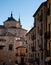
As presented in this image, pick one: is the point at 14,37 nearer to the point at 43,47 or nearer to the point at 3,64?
the point at 3,64

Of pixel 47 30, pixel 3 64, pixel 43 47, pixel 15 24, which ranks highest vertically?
pixel 15 24

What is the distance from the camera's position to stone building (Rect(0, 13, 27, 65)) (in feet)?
224

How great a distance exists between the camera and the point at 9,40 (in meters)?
71.4

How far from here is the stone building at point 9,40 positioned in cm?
6831

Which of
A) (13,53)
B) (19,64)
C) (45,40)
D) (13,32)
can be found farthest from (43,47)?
(13,32)

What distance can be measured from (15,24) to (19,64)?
19.7 metres

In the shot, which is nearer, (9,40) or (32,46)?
(32,46)

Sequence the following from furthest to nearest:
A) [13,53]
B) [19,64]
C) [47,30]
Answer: [13,53], [19,64], [47,30]

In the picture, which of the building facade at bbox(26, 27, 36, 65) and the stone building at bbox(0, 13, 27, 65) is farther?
the stone building at bbox(0, 13, 27, 65)

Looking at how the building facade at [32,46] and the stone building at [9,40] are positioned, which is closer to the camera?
the building facade at [32,46]

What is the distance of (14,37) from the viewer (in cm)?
7262

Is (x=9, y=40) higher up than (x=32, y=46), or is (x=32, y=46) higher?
(x=9, y=40)

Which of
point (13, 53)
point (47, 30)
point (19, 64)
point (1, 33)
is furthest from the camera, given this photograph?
point (1, 33)

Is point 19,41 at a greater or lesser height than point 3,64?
greater
